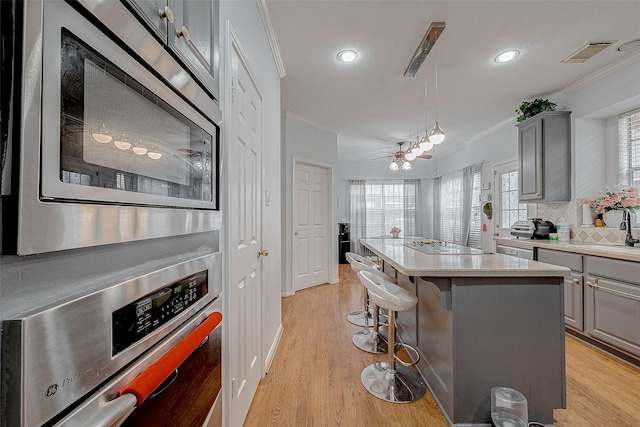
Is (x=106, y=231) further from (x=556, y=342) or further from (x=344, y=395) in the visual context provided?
(x=556, y=342)

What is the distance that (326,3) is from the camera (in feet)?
6.55

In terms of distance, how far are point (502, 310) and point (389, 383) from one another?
2.95ft

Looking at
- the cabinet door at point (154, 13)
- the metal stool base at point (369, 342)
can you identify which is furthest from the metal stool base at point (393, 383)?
the cabinet door at point (154, 13)

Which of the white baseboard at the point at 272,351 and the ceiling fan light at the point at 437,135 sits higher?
the ceiling fan light at the point at 437,135

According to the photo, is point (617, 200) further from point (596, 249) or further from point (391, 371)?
point (391, 371)

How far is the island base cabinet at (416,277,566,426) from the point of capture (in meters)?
1.57

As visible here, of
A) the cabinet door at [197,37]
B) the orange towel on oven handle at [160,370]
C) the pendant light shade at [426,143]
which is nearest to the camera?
the orange towel on oven handle at [160,370]

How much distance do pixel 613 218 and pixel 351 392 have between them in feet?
10.5

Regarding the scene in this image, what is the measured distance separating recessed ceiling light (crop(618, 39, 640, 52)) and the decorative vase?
1.51 metres

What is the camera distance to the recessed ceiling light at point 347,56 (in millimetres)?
2580

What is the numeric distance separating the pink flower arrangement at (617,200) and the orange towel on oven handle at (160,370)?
3787 millimetres

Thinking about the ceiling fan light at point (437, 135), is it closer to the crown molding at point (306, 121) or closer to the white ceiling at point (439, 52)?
the white ceiling at point (439, 52)

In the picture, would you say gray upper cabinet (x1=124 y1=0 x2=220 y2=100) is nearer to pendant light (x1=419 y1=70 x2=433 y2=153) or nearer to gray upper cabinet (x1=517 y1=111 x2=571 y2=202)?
pendant light (x1=419 y1=70 x2=433 y2=153)

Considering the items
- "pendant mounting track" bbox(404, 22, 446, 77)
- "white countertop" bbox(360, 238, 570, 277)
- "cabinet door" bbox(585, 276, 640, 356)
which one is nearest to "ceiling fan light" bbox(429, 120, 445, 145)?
"pendant mounting track" bbox(404, 22, 446, 77)
